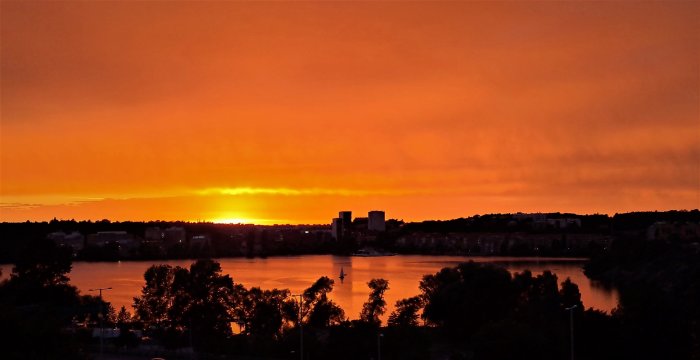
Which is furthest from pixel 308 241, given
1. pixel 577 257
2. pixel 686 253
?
pixel 686 253

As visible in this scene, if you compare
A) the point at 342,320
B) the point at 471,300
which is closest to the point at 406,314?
the point at 342,320

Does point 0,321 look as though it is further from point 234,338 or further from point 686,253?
point 686,253

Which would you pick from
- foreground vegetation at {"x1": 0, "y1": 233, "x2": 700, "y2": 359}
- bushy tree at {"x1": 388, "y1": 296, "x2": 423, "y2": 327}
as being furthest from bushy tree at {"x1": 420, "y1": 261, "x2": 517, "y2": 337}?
bushy tree at {"x1": 388, "y1": 296, "x2": 423, "y2": 327}

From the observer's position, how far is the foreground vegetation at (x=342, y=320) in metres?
15.9

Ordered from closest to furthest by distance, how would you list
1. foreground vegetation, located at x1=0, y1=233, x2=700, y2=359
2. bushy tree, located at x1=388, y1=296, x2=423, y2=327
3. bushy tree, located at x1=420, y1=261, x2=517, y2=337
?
foreground vegetation, located at x1=0, y1=233, x2=700, y2=359, bushy tree, located at x1=388, y1=296, x2=423, y2=327, bushy tree, located at x1=420, y1=261, x2=517, y2=337

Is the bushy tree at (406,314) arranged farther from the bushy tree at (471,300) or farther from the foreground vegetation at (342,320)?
the bushy tree at (471,300)

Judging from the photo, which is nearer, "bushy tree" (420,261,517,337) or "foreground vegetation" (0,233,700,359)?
"foreground vegetation" (0,233,700,359)

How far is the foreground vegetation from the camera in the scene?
52.1 feet

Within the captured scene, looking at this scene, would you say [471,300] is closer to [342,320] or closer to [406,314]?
[406,314]

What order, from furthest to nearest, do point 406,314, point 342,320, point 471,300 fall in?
point 471,300, point 342,320, point 406,314

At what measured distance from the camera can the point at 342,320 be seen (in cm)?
2234

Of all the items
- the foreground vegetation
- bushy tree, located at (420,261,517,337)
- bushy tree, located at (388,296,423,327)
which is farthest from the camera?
bushy tree, located at (420,261,517,337)

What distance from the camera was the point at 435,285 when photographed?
26828 millimetres

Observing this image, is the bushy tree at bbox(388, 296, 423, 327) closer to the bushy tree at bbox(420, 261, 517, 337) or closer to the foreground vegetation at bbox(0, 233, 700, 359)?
the foreground vegetation at bbox(0, 233, 700, 359)
